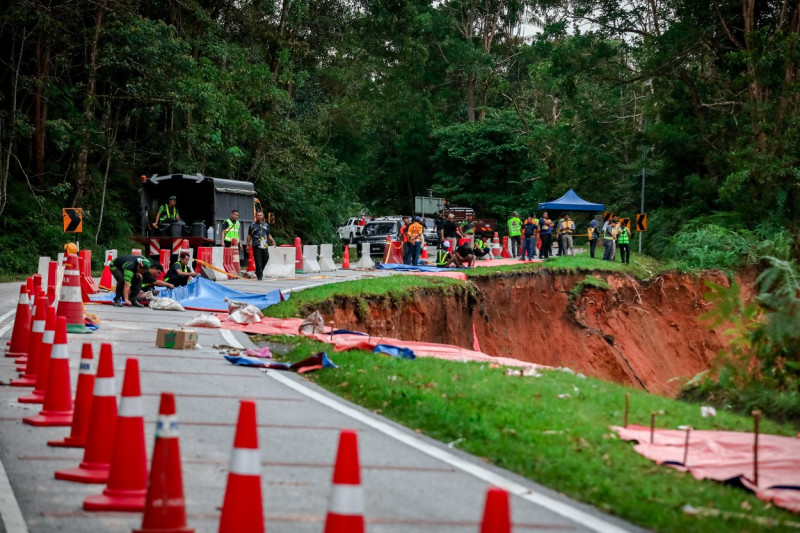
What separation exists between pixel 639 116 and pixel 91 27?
32.0 m

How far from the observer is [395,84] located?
60.5m

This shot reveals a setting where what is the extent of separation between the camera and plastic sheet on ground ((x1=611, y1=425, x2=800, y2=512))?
23.7 ft

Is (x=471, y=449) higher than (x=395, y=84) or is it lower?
lower

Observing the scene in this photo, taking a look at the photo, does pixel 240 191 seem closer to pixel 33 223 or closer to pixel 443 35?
pixel 33 223

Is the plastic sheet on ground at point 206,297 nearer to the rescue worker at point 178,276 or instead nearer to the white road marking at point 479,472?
the rescue worker at point 178,276

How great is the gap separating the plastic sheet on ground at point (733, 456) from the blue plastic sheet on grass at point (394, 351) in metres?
5.38

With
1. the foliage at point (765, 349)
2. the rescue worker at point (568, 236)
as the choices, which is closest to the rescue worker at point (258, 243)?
the rescue worker at point (568, 236)

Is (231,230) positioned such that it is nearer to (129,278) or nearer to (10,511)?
(129,278)

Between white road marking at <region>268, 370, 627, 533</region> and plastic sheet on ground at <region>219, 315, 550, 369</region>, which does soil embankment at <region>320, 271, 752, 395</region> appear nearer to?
plastic sheet on ground at <region>219, 315, 550, 369</region>

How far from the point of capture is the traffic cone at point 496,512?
393cm

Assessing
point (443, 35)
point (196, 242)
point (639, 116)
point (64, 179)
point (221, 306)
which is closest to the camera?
point (221, 306)

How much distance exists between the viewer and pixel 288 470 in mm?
7645

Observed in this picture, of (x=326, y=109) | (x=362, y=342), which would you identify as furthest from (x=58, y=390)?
(x=326, y=109)

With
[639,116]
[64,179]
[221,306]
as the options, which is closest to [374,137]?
[639,116]
